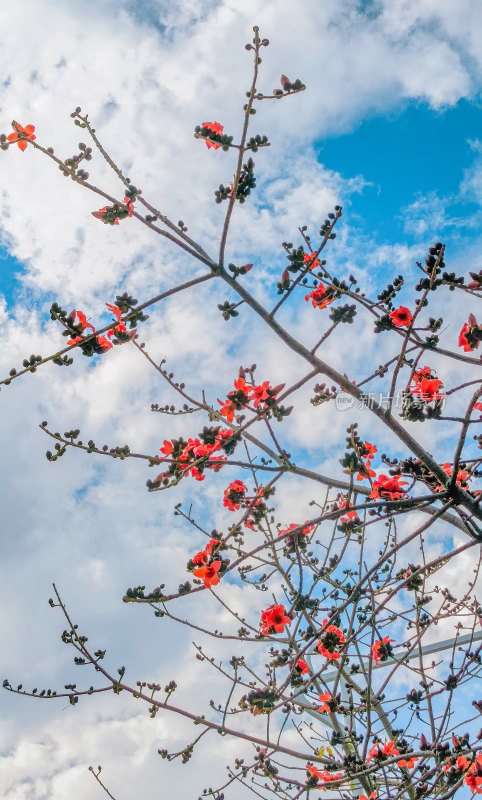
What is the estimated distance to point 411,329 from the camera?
235 cm

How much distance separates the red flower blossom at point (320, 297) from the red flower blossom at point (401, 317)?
0.35 metres

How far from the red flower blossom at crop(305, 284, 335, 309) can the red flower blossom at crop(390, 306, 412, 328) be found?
1.14 ft

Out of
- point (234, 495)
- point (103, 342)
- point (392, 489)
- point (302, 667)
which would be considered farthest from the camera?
point (302, 667)

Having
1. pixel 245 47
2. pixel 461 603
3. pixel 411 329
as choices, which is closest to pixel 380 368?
pixel 411 329

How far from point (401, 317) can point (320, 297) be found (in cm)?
43

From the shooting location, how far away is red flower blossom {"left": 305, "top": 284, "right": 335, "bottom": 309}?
2.63 m

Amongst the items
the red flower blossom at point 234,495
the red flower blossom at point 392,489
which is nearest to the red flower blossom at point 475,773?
the red flower blossom at point 392,489

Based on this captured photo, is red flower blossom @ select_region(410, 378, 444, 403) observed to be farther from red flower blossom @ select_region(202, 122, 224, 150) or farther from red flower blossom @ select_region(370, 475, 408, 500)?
red flower blossom @ select_region(202, 122, 224, 150)

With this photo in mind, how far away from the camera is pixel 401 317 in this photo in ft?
8.07

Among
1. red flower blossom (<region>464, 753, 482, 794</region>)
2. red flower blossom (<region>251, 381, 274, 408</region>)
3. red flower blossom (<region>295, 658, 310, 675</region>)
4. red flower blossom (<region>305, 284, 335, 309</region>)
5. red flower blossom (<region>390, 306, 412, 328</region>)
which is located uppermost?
red flower blossom (<region>305, 284, 335, 309</region>)

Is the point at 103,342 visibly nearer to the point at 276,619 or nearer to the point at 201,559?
the point at 201,559

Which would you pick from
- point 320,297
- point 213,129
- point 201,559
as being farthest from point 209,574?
point 213,129

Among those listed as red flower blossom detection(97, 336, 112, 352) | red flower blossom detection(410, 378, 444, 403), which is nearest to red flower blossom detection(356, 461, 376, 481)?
red flower blossom detection(410, 378, 444, 403)

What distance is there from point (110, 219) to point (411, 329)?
153 centimetres
